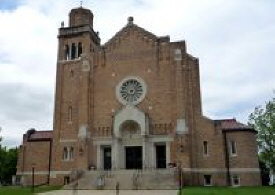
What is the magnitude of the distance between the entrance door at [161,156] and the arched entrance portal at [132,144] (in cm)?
195

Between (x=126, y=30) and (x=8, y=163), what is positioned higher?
(x=126, y=30)

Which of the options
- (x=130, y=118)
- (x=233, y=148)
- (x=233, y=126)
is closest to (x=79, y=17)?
(x=130, y=118)

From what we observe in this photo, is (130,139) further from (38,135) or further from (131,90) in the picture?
(38,135)

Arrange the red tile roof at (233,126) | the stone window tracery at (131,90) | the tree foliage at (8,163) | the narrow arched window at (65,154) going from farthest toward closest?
the tree foliage at (8,163), the narrow arched window at (65,154), the stone window tracery at (131,90), the red tile roof at (233,126)

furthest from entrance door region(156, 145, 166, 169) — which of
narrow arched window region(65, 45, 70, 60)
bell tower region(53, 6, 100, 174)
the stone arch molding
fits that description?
narrow arched window region(65, 45, 70, 60)

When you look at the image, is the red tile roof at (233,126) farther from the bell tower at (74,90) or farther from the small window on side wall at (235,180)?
the bell tower at (74,90)

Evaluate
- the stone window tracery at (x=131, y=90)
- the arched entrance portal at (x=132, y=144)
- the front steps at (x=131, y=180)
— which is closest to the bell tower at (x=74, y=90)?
the stone window tracery at (x=131, y=90)

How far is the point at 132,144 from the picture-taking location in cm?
3944

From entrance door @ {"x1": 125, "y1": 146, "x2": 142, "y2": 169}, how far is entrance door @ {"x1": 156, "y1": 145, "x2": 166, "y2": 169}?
6.58 ft

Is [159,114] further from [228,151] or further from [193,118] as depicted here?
[228,151]

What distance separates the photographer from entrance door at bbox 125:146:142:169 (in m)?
39.3

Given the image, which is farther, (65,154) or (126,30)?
(126,30)

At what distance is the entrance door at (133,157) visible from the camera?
39.3m

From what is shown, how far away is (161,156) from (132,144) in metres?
3.51
